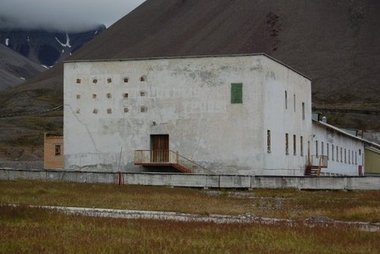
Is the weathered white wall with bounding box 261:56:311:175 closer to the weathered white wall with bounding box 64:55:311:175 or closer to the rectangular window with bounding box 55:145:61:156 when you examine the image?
the weathered white wall with bounding box 64:55:311:175

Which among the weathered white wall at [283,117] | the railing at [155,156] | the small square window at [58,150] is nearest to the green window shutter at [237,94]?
the weathered white wall at [283,117]

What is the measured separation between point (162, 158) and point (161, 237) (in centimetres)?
3262

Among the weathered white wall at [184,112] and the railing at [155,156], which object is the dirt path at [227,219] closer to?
the weathered white wall at [184,112]

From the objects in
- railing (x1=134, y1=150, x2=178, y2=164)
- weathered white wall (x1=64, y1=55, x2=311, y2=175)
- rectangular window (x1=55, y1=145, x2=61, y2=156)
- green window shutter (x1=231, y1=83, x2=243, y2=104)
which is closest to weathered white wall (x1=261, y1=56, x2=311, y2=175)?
weathered white wall (x1=64, y1=55, x2=311, y2=175)

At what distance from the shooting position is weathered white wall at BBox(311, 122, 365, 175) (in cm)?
6203

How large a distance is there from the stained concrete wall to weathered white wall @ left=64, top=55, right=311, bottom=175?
6.90 meters

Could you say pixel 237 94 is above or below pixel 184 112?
above

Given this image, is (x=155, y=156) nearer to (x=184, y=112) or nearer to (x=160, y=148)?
(x=160, y=148)

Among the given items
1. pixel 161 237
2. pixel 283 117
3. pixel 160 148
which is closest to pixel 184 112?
pixel 160 148

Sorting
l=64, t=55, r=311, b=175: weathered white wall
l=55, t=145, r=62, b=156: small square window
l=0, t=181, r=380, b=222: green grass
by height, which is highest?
l=64, t=55, r=311, b=175: weathered white wall

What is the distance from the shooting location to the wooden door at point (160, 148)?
46.0m

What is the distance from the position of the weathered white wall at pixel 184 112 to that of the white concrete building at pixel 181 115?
0.21 ft

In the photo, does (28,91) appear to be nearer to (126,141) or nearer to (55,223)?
(126,141)

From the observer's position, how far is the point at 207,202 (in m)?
26.5
